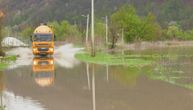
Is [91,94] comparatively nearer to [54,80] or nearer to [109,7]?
[54,80]

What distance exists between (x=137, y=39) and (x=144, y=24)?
3.13 metres

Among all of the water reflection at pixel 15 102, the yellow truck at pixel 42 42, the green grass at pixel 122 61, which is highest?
the yellow truck at pixel 42 42

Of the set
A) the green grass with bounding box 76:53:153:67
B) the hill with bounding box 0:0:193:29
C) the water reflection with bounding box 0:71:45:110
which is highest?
the hill with bounding box 0:0:193:29

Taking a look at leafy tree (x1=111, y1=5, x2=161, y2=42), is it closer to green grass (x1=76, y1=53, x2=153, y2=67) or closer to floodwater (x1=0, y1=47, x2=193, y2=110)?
green grass (x1=76, y1=53, x2=153, y2=67)

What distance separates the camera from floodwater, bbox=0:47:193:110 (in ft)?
54.5

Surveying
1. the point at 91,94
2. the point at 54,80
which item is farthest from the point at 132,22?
the point at 91,94

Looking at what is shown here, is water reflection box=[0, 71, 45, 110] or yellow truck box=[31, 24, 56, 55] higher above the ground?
yellow truck box=[31, 24, 56, 55]

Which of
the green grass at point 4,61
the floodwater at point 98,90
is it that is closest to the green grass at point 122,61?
the green grass at point 4,61

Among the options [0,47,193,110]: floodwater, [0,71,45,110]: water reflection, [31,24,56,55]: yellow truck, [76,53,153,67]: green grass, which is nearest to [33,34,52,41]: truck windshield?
[31,24,56,55]: yellow truck

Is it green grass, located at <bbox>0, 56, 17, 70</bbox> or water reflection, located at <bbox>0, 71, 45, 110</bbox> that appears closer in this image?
water reflection, located at <bbox>0, 71, 45, 110</bbox>

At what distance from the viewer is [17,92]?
2100 cm

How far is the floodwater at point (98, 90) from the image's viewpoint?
654 inches

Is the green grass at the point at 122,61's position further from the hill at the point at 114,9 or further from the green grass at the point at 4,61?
the hill at the point at 114,9

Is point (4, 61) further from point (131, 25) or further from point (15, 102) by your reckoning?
point (131, 25)
